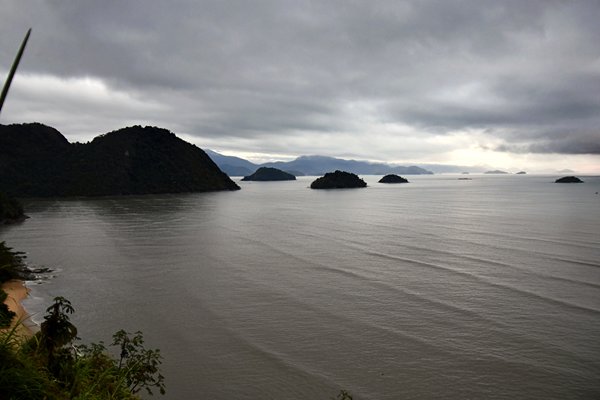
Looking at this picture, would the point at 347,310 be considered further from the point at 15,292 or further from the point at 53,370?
the point at 15,292

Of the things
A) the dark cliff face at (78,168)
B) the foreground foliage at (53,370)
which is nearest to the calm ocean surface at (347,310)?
the foreground foliage at (53,370)

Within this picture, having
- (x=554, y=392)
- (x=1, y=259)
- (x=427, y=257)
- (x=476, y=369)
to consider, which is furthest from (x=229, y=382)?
(x=427, y=257)

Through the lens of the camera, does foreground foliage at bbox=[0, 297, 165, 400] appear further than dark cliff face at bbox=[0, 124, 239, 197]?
No

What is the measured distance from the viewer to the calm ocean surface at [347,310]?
17.4 m

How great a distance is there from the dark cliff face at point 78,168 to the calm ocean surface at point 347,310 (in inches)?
4378

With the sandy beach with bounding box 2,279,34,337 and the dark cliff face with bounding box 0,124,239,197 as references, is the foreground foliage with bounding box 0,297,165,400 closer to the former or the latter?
the sandy beach with bounding box 2,279,34,337

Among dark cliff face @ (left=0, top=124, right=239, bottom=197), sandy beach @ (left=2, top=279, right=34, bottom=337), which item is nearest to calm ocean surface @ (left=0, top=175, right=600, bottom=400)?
sandy beach @ (left=2, top=279, right=34, bottom=337)

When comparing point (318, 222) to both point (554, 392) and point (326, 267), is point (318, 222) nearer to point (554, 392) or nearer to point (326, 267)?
point (326, 267)

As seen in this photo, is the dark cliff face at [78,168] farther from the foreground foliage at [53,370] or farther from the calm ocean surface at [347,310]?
the foreground foliage at [53,370]

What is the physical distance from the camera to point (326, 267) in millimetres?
38562

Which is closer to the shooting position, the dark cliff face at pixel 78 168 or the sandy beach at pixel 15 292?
the sandy beach at pixel 15 292

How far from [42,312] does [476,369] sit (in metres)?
25.2

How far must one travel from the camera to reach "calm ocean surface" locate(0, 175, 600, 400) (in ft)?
57.2

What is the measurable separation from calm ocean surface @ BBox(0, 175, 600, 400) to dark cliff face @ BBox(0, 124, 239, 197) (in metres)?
111
